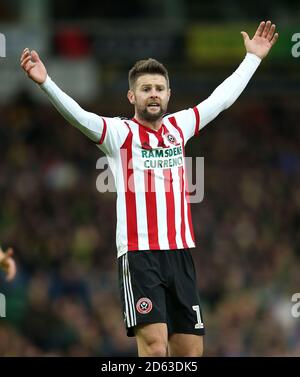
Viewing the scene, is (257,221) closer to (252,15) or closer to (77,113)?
(252,15)

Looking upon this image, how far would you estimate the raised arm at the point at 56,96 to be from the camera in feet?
23.1

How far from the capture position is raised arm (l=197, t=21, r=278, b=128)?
7.60 m

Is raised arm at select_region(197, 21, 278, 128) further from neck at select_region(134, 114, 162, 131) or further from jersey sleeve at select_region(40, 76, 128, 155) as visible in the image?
jersey sleeve at select_region(40, 76, 128, 155)

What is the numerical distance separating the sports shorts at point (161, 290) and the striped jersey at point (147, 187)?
0.08m

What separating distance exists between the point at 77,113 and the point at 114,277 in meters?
9.14

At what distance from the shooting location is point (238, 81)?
7.72 m

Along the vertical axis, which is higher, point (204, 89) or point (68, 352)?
point (204, 89)

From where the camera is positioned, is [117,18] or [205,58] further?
[117,18]

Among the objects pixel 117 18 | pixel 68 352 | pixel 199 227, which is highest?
pixel 117 18

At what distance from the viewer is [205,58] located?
1894 centimetres

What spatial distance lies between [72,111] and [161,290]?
1254 mm

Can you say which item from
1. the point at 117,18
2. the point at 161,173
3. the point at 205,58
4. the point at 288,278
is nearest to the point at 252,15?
the point at 117,18
